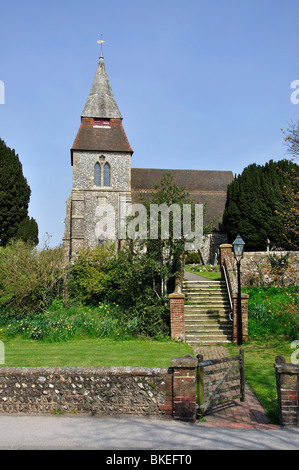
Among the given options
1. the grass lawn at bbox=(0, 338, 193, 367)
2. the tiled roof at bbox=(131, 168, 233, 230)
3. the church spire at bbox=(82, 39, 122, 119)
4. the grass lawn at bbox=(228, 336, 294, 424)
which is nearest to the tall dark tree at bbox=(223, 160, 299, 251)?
the tiled roof at bbox=(131, 168, 233, 230)

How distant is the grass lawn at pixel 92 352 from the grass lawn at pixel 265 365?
1.70 m

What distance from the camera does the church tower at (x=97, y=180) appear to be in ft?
93.9

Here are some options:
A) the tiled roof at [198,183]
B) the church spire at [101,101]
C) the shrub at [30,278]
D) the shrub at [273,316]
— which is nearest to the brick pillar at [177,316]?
the shrub at [273,316]

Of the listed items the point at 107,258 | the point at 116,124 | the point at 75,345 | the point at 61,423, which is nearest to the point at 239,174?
the point at 116,124

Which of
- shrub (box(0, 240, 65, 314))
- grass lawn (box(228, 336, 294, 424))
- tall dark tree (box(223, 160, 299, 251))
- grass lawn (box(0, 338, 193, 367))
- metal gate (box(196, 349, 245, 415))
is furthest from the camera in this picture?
tall dark tree (box(223, 160, 299, 251))

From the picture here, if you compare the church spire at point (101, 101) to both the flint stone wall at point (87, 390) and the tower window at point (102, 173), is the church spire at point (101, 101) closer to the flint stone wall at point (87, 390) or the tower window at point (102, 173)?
the tower window at point (102, 173)

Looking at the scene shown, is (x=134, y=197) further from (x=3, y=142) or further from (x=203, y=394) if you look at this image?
(x=203, y=394)

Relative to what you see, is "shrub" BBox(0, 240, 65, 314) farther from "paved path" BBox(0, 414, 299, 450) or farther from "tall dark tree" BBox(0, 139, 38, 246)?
"tall dark tree" BBox(0, 139, 38, 246)

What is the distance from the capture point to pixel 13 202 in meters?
28.5

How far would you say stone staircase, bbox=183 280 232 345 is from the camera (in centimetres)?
1233

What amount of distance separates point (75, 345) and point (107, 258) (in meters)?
5.33

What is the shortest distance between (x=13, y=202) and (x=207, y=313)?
1979 cm

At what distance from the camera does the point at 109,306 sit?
562 inches

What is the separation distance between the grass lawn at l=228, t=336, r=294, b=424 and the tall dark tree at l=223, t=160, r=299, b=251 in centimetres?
1430
